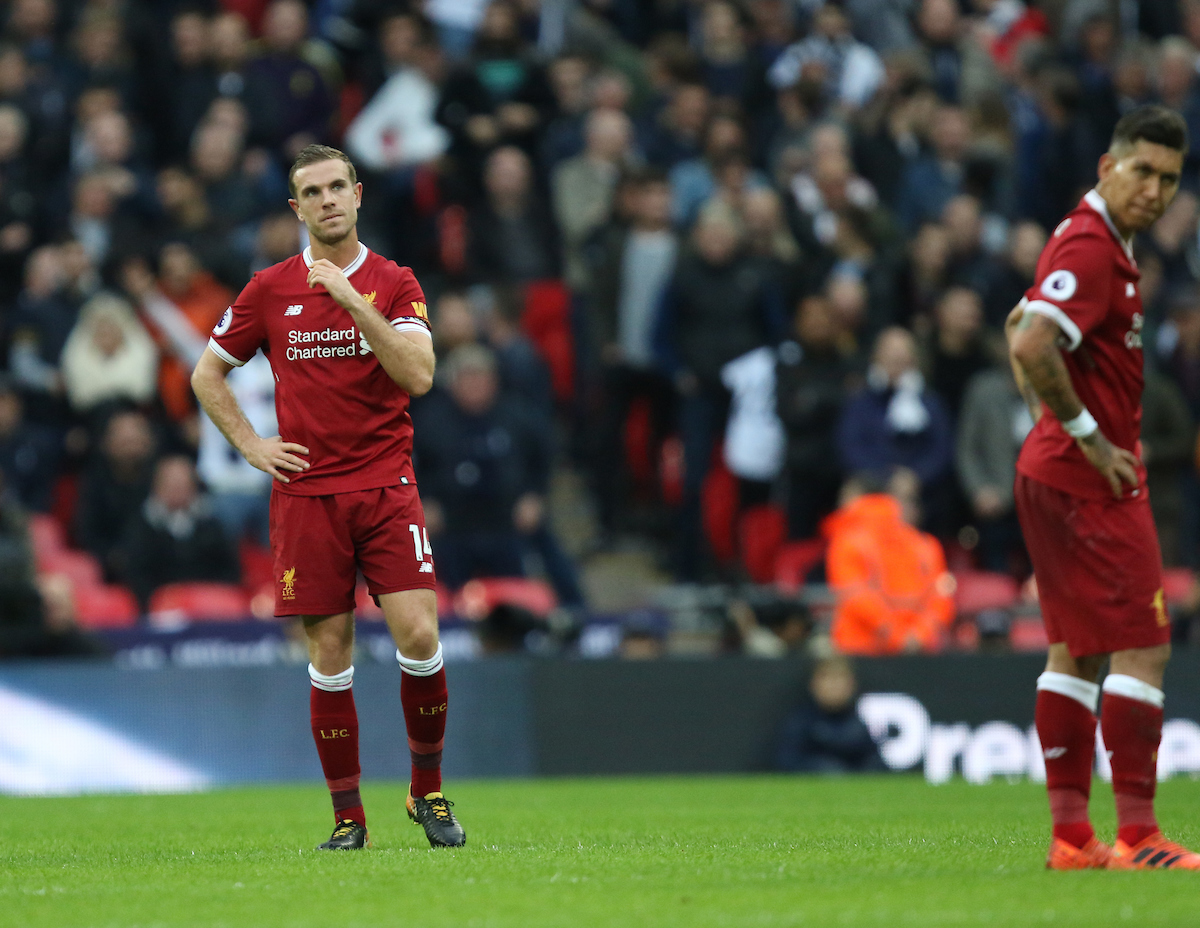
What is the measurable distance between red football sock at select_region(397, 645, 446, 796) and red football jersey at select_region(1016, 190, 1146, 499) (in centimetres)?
246

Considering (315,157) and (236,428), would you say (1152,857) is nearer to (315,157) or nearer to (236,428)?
(236,428)

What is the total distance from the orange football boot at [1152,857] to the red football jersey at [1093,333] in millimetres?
1126

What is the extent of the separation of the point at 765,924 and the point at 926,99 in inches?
549

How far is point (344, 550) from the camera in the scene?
730 cm

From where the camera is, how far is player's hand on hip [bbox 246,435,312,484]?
24.1ft

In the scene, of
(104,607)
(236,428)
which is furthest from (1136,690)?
(104,607)

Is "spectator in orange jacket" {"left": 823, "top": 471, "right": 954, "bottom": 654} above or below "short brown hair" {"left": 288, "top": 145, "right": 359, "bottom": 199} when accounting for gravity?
below

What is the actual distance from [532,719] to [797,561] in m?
3.08

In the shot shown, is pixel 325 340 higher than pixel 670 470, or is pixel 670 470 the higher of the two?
pixel 325 340

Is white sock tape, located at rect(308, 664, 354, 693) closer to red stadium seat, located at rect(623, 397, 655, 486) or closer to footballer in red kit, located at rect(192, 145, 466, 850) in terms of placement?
footballer in red kit, located at rect(192, 145, 466, 850)

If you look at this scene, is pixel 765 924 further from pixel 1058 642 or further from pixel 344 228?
pixel 344 228

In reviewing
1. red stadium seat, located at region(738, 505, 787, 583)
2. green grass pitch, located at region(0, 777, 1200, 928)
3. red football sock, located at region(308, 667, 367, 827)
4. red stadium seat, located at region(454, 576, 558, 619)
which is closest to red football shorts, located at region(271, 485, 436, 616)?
red football sock, located at region(308, 667, 367, 827)

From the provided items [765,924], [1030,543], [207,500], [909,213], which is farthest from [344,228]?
[909,213]

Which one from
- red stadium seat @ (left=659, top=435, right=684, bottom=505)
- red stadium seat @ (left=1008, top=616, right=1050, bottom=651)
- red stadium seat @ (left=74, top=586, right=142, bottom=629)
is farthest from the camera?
red stadium seat @ (left=659, top=435, right=684, bottom=505)
